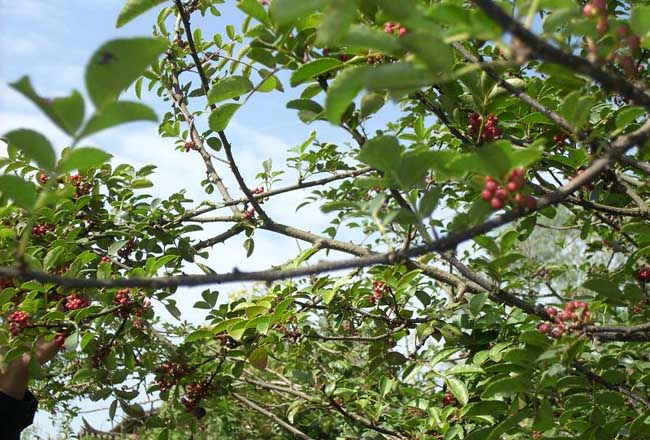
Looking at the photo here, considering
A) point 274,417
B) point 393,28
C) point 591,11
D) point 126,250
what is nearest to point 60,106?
point 393,28

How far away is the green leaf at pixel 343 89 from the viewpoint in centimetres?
83

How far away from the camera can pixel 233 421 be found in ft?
22.4

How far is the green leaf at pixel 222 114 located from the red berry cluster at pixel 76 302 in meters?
1.24

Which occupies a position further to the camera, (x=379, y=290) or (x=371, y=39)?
(x=379, y=290)

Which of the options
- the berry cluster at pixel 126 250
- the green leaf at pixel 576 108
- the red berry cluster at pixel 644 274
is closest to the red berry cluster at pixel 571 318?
the green leaf at pixel 576 108

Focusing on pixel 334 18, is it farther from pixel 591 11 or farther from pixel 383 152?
pixel 591 11

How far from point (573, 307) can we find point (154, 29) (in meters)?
2.36

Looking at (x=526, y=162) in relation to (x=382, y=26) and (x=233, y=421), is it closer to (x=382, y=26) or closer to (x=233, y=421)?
(x=382, y=26)

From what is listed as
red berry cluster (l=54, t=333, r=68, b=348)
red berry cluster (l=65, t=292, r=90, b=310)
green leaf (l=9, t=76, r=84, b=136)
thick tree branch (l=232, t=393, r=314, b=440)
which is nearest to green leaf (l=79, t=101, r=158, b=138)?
green leaf (l=9, t=76, r=84, b=136)

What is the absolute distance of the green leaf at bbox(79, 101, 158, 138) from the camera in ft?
2.69

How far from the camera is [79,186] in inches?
112

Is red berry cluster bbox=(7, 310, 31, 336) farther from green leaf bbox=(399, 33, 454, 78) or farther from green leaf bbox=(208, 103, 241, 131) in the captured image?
green leaf bbox=(399, 33, 454, 78)

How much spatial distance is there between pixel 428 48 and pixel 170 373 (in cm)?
240

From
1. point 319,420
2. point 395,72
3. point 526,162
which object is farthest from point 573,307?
point 319,420
